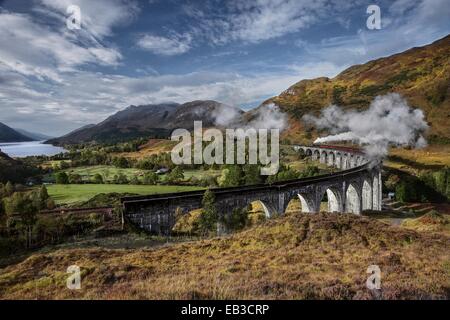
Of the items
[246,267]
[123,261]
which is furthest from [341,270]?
[123,261]

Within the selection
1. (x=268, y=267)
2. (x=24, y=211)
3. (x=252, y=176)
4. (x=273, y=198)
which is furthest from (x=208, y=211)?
(x=252, y=176)

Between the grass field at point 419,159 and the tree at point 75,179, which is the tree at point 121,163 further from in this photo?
the grass field at point 419,159

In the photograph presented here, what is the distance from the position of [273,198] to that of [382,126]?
353ft

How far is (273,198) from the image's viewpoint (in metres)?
36.4

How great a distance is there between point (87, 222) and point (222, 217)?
15.8m

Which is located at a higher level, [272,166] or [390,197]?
[272,166]

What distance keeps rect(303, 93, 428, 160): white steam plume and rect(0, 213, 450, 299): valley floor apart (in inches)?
2825

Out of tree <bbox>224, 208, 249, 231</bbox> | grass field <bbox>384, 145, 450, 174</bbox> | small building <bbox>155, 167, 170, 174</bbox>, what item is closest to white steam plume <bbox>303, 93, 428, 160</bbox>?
grass field <bbox>384, 145, 450, 174</bbox>

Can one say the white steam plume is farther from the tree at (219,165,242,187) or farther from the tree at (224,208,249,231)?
the tree at (224,208,249,231)

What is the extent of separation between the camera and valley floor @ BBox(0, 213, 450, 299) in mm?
9945

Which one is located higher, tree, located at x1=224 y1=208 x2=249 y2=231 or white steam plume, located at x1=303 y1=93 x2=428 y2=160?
white steam plume, located at x1=303 y1=93 x2=428 y2=160

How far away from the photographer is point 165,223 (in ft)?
89.1
